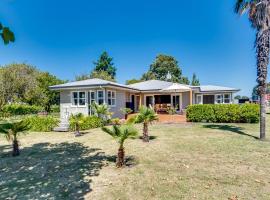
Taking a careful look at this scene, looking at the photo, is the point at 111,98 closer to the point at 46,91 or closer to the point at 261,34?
the point at 261,34

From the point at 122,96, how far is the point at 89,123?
7.62m

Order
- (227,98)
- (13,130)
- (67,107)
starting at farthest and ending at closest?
(227,98), (67,107), (13,130)

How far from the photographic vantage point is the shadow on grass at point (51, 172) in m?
5.08

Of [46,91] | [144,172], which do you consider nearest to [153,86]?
[46,91]

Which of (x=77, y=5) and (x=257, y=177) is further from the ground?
(x=77, y=5)

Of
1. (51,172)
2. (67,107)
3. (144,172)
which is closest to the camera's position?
(144,172)

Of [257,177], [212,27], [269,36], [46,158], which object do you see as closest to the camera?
[257,177]

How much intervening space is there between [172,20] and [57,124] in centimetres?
2048

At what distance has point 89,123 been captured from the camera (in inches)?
622

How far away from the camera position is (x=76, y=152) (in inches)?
356

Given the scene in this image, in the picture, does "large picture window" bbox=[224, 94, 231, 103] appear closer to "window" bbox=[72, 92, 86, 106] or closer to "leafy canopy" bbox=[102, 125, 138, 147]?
"window" bbox=[72, 92, 86, 106]

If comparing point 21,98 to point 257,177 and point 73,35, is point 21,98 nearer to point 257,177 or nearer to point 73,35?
point 73,35

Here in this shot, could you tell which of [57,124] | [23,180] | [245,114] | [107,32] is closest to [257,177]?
[23,180]

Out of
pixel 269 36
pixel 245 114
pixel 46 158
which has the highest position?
pixel 269 36
